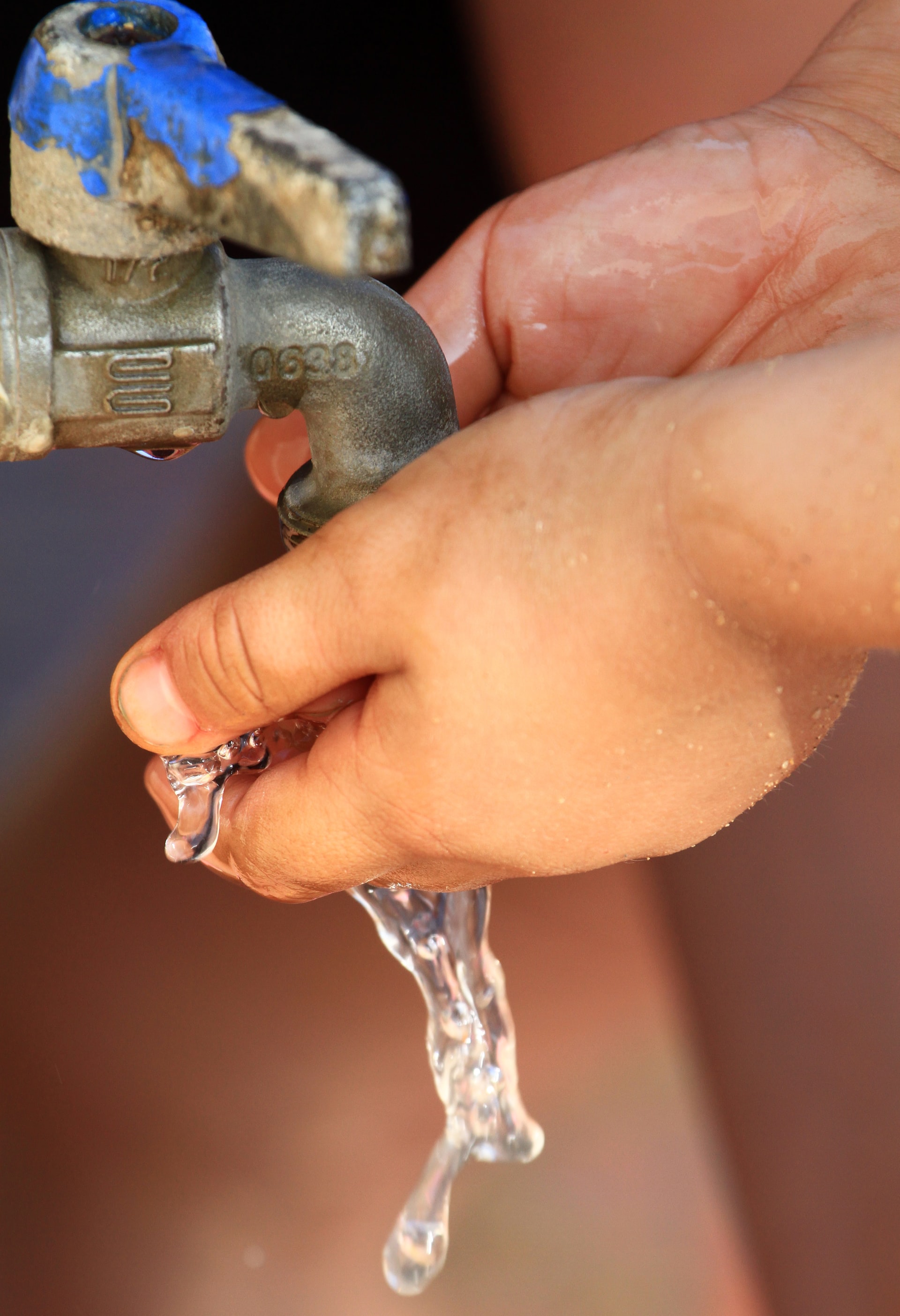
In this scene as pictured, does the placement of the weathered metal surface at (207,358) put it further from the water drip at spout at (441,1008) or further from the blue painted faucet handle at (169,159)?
the water drip at spout at (441,1008)

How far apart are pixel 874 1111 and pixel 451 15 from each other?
0.79m

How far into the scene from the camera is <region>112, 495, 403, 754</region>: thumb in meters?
0.43

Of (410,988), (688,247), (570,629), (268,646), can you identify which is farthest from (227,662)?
(410,988)

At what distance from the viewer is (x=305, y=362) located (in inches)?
16.5

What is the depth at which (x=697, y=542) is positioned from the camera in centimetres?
38

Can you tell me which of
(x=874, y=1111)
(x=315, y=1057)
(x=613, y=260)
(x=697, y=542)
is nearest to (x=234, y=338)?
(x=697, y=542)

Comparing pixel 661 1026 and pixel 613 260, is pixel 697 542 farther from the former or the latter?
pixel 661 1026

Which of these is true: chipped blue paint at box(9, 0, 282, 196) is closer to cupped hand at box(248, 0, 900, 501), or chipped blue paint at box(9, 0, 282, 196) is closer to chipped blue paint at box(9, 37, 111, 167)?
chipped blue paint at box(9, 37, 111, 167)

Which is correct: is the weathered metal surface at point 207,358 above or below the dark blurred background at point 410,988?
above

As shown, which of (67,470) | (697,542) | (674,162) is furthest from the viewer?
(67,470)

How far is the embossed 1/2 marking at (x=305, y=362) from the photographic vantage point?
1.35 feet

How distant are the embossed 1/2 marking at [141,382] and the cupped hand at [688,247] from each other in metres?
0.31

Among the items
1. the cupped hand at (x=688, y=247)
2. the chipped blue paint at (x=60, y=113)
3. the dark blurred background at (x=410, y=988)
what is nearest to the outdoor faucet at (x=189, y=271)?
the chipped blue paint at (x=60, y=113)

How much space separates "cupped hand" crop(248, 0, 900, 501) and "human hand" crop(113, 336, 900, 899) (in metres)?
0.24
